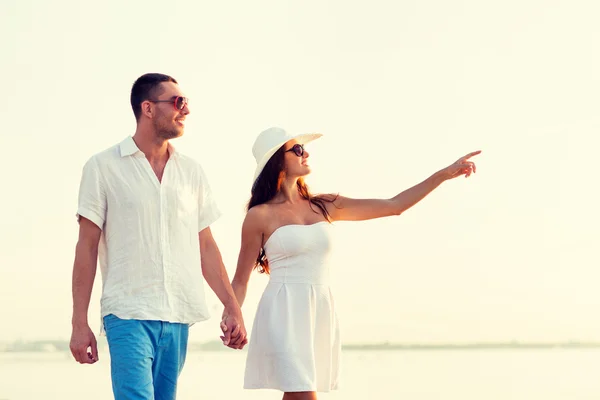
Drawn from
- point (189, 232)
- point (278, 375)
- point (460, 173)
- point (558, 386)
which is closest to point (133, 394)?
point (189, 232)

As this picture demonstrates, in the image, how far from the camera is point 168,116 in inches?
217

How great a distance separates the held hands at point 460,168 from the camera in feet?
21.7

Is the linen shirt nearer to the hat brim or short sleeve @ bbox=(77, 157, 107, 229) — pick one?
short sleeve @ bbox=(77, 157, 107, 229)

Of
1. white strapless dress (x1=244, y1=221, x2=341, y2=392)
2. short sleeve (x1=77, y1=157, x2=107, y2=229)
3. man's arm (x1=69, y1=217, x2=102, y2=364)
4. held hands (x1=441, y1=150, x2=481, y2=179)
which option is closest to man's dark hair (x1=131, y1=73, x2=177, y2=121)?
short sleeve (x1=77, y1=157, x2=107, y2=229)

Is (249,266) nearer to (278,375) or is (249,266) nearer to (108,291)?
(278,375)

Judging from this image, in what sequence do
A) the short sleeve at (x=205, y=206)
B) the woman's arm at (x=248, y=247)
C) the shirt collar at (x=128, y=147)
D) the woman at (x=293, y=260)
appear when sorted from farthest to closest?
the woman's arm at (x=248, y=247)
the woman at (x=293, y=260)
the short sleeve at (x=205, y=206)
the shirt collar at (x=128, y=147)

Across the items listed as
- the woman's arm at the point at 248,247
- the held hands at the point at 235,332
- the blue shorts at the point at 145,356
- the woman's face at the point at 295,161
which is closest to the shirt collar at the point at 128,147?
the blue shorts at the point at 145,356

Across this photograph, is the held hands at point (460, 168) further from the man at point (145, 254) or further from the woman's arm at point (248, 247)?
the man at point (145, 254)

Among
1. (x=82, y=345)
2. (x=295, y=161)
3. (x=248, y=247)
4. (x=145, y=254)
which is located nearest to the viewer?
(x=82, y=345)

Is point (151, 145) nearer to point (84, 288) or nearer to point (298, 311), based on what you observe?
point (84, 288)

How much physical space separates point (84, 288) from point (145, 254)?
30cm

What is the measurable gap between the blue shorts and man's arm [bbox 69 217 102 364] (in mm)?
105

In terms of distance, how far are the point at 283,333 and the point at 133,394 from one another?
1472mm

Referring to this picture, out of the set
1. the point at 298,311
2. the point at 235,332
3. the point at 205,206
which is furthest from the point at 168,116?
the point at 298,311
